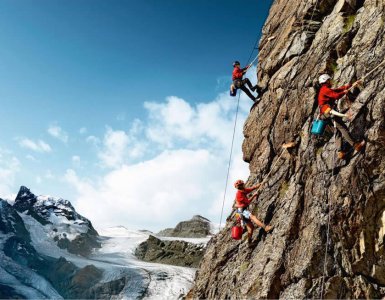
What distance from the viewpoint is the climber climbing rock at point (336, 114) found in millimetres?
14039

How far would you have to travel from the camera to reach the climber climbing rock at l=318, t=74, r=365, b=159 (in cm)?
1404

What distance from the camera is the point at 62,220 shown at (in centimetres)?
9250

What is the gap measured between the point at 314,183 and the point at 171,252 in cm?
6129

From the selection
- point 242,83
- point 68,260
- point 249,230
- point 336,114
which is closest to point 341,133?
point 336,114

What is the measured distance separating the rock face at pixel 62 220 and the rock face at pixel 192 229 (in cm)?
1725

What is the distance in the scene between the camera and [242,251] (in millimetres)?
18203

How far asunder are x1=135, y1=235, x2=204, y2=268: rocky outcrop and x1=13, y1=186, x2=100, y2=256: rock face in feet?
43.5

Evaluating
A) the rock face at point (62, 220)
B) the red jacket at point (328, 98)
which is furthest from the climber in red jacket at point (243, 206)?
the rock face at point (62, 220)

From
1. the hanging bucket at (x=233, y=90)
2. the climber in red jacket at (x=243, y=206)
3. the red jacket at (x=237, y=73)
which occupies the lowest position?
the climber in red jacket at (x=243, y=206)

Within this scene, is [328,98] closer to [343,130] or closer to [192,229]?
[343,130]

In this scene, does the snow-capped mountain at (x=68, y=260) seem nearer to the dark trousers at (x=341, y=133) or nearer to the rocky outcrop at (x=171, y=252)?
the rocky outcrop at (x=171, y=252)

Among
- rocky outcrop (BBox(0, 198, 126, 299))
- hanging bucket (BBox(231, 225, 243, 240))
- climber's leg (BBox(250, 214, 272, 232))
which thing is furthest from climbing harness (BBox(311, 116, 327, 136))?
rocky outcrop (BBox(0, 198, 126, 299))

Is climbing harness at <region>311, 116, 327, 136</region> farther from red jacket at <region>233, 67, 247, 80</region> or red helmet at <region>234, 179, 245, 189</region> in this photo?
red jacket at <region>233, 67, 247, 80</region>

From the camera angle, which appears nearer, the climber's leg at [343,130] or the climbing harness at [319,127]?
the climber's leg at [343,130]
